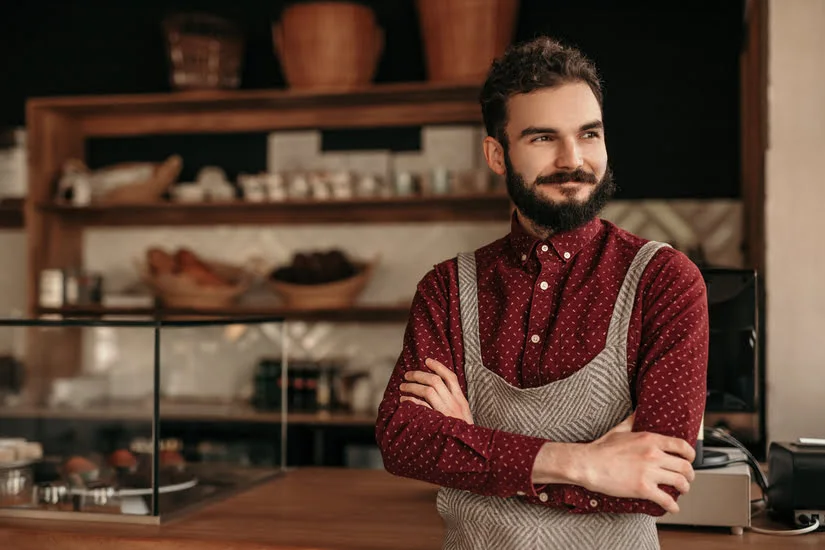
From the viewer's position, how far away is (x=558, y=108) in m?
1.60

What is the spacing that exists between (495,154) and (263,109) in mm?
3047

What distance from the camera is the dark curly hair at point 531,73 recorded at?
1.62 metres

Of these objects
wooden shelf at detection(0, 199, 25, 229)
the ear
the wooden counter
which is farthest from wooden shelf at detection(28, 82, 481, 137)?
the ear

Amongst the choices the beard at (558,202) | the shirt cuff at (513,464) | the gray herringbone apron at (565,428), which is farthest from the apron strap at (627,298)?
the shirt cuff at (513,464)

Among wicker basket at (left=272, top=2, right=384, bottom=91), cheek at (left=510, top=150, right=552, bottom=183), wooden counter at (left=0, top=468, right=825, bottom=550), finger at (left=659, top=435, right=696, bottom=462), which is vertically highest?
wicker basket at (left=272, top=2, right=384, bottom=91)

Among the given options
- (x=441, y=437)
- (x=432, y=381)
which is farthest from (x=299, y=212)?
(x=441, y=437)

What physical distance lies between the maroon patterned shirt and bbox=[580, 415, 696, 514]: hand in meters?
0.03

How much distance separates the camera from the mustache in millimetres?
1591

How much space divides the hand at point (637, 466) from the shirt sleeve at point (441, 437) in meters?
0.09

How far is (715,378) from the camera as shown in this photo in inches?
90.2

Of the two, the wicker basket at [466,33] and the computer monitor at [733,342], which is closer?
the computer monitor at [733,342]

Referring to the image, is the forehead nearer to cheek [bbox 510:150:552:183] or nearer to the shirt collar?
cheek [bbox 510:150:552:183]

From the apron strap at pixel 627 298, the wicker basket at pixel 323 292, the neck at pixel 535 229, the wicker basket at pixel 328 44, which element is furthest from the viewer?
the wicker basket at pixel 323 292

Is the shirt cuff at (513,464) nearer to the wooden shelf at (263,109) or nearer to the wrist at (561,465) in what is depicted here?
the wrist at (561,465)
